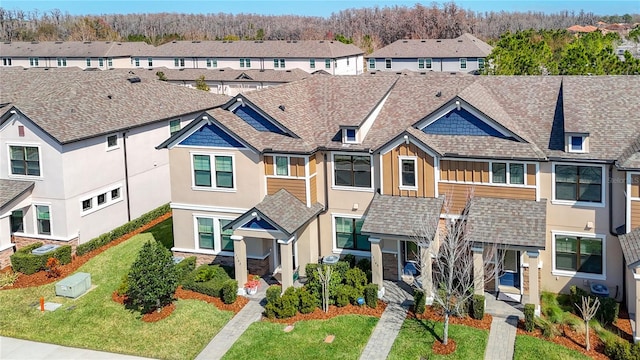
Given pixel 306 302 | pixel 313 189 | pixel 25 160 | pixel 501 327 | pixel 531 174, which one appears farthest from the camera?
pixel 25 160

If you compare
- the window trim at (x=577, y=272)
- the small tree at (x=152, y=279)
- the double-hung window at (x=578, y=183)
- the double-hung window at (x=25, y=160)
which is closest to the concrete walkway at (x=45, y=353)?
the small tree at (x=152, y=279)

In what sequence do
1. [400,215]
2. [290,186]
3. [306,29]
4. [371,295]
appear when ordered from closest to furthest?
[371,295]
[400,215]
[290,186]
[306,29]

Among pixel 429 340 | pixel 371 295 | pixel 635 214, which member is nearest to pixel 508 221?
pixel 635 214

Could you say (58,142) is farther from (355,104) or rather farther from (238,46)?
(238,46)

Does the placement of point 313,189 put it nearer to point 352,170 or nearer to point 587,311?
point 352,170

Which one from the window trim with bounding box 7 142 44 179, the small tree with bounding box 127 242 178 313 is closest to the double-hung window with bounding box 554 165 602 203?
the small tree with bounding box 127 242 178 313

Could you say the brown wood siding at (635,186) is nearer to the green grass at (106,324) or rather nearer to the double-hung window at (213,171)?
the green grass at (106,324)

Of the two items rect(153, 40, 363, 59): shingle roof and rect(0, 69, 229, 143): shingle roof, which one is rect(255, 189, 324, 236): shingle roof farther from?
rect(153, 40, 363, 59): shingle roof
